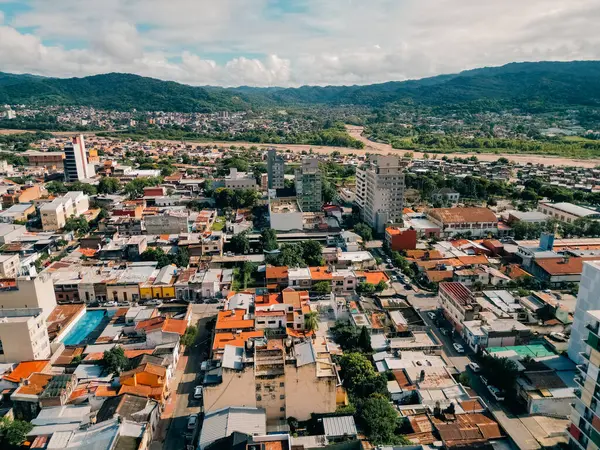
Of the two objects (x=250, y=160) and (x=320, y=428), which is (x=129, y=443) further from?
(x=250, y=160)

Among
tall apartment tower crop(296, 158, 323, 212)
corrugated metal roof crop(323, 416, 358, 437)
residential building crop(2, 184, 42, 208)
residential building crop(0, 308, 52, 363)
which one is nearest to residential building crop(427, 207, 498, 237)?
tall apartment tower crop(296, 158, 323, 212)

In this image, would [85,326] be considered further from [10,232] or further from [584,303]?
[584,303]

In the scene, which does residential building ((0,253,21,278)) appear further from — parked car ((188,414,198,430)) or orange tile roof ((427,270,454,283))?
orange tile roof ((427,270,454,283))

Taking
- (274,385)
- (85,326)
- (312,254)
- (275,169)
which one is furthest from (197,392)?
(275,169)

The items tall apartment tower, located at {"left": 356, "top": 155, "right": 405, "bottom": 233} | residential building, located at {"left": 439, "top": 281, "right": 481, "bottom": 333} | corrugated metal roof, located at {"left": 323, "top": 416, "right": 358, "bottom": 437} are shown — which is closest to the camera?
corrugated metal roof, located at {"left": 323, "top": 416, "right": 358, "bottom": 437}

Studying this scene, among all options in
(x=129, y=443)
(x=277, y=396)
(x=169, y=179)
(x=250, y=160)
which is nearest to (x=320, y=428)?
(x=277, y=396)
